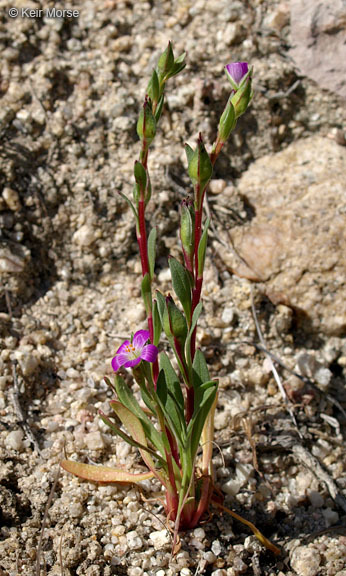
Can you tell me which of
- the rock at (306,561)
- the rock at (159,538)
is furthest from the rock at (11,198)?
the rock at (306,561)

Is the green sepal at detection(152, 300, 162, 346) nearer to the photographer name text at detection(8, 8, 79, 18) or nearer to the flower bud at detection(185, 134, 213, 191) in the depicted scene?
the flower bud at detection(185, 134, 213, 191)

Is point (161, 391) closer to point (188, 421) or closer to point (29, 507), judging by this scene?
point (188, 421)

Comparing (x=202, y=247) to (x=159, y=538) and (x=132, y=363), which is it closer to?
(x=132, y=363)

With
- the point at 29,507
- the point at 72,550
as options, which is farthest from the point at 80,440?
the point at 72,550

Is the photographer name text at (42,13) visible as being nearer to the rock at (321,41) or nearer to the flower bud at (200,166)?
the rock at (321,41)

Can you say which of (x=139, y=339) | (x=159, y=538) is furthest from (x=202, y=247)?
(x=159, y=538)
